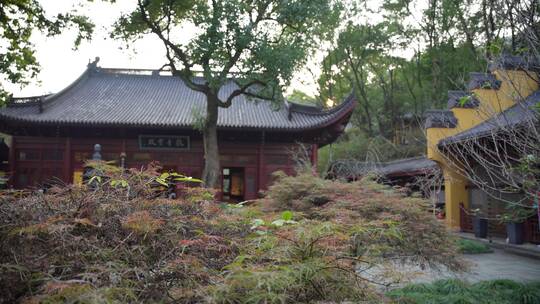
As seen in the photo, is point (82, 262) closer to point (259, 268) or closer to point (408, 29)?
point (259, 268)

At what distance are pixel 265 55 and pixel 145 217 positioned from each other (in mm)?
8563

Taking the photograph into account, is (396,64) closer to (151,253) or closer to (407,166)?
(407,166)

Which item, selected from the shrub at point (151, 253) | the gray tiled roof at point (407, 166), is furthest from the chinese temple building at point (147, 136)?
the shrub at point (151, 253)

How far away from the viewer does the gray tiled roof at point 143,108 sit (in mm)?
13570

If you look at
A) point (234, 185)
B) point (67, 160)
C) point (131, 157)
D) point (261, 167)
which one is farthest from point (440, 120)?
point (67, 160)

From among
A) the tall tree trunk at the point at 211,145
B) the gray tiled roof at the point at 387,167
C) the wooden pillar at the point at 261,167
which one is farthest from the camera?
the gray tiled roof at the point at 387,167

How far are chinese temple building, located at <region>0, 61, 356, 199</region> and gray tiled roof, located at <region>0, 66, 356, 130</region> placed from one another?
0.03 m

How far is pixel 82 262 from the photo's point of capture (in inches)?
57.0

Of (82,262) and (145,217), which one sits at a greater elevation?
(145,217)

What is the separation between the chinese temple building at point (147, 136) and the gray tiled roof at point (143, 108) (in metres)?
0.03

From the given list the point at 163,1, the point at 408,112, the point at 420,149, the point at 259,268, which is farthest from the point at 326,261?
the point at 408,112

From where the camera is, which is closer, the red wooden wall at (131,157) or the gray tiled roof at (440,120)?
the gray tiled roof at (440,120)

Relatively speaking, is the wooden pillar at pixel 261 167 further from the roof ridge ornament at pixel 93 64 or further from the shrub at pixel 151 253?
the shrub at pixel 151 253

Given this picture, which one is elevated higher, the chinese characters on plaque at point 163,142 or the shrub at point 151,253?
the chinese characters on plaque at point 163,142
